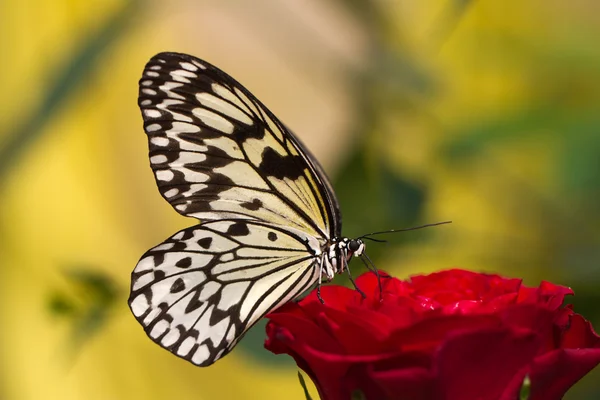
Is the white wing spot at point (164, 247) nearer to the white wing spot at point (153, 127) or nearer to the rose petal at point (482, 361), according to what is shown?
the white wing spot at point (153, 127)

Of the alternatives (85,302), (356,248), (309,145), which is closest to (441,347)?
(356,248)

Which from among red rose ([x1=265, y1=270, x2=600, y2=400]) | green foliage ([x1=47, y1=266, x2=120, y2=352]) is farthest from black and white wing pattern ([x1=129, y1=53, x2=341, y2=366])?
green foliage ([x1=47, y1=266, x2=120, y2=352])

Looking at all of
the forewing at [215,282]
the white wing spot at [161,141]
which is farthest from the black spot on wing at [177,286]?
the white wing spot at [161,141]

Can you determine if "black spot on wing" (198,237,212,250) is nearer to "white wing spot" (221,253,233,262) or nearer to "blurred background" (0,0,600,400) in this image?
"white wing spot" (221,253,233,262)

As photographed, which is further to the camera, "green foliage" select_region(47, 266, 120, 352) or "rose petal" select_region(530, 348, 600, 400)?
"green foliage" select_region(47, 266, 120, 352)

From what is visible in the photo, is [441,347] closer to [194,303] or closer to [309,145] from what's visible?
[194,303]

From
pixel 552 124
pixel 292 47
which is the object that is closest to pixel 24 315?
pixel 292 47
